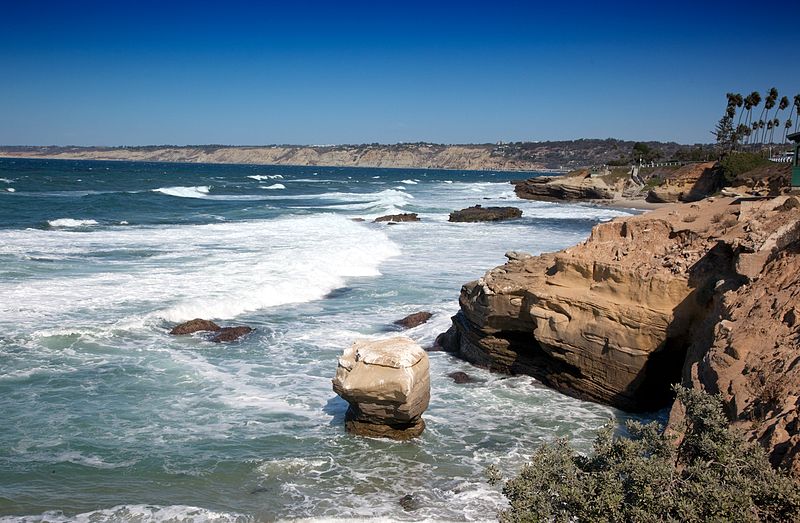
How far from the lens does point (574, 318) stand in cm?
1210

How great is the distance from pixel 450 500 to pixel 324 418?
11.3ft

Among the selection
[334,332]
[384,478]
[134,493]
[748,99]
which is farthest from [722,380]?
[748,99]

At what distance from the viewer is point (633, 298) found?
38.3 feet

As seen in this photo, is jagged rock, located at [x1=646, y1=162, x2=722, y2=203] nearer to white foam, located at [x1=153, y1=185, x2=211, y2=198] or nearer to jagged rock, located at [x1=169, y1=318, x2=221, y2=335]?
jagged rock, located at [x1=169, y1=318, x2=221, y2=335]

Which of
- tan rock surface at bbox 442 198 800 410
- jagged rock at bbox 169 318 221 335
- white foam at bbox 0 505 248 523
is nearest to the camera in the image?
white foam at bbox 0 505 248 523

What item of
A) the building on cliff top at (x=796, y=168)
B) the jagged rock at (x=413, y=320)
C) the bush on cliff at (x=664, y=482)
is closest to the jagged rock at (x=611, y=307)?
the jagged rock at (x=413, y=320)

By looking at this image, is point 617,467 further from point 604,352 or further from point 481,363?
point 481,363

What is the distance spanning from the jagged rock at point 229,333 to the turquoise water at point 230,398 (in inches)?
14.6

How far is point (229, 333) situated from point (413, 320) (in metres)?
4.49

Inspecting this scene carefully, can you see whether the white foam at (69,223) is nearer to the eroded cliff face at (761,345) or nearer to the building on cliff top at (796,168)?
the building on cliff top at (796,168)

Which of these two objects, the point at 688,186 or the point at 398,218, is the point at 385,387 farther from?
the point at 688,186

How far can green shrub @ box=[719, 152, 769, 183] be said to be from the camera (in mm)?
43219

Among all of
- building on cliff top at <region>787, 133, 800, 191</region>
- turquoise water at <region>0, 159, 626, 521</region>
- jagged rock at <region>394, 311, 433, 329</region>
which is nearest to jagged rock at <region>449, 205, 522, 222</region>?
turquoise water at <region>0, 159, 626, 521</region>

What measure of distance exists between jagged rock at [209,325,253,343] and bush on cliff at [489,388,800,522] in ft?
35.9
